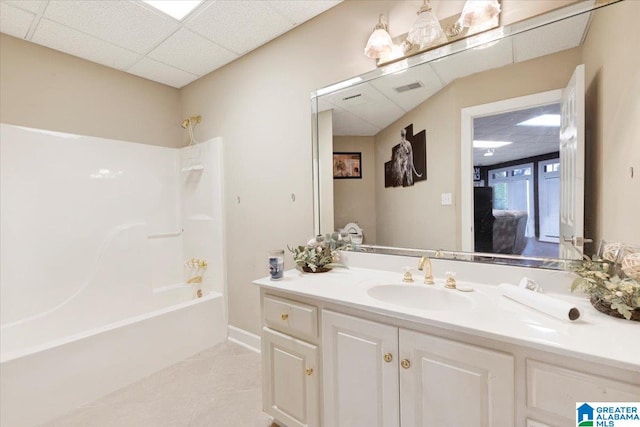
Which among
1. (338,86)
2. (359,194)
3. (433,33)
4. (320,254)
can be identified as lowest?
(320,254)

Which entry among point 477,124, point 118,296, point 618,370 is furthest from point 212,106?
point 618,370

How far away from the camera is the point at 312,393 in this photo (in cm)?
133

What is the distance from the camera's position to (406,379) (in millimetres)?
1060

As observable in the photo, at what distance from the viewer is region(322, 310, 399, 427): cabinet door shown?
43.3 inches

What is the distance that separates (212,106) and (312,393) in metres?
2.51

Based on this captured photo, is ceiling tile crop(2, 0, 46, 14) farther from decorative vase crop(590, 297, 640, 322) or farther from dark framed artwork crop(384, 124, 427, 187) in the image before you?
decorative vase crop(590, 297, 640, 322)

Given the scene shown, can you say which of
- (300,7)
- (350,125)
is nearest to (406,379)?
(350,125)

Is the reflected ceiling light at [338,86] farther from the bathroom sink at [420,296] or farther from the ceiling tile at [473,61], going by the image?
the bathroom sink at [420,296]

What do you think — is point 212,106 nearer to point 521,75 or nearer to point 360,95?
point 360,95

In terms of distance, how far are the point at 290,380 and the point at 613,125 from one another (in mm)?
1786

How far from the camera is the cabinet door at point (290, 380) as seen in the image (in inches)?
52.5

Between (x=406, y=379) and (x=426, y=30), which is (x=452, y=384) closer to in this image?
(x=406, y=379)

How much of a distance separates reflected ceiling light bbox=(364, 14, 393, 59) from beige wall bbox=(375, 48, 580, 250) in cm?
39

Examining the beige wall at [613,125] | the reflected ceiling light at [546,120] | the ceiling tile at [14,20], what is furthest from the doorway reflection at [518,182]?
Result: the ceiling tile at [14,20]
